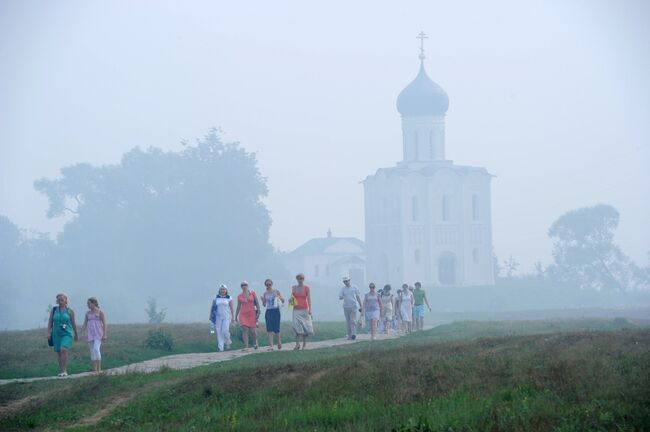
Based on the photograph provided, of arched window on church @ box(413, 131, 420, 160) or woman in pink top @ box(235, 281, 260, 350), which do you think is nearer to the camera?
woman in pink top @ box(235, 281, 260, 350)

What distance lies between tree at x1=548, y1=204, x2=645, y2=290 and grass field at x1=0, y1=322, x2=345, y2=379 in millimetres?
69763

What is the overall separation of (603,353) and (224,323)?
11.6 meters

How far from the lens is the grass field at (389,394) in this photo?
1248 cm

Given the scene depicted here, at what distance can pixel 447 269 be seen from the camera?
319ft

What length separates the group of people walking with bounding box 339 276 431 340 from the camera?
97.7 feet

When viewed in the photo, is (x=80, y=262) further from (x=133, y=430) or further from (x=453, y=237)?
(x=133, y=430)

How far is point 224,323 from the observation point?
26.4m

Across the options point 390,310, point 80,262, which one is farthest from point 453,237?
point 390,310

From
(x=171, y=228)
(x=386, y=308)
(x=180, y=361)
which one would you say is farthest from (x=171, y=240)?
(x=180, y=361)

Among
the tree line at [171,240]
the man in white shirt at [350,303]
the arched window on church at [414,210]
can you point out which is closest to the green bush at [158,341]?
the man in white shirt at [350,303]

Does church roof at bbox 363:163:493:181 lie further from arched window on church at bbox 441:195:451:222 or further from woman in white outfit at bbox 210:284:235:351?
woman in white outfit at bbox 210:284:235:351

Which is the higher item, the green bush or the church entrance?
the church entrance

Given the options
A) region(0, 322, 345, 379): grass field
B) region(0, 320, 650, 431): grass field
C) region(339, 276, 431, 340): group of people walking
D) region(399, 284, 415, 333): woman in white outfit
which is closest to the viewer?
region(0, 320, 650, 431): grass field

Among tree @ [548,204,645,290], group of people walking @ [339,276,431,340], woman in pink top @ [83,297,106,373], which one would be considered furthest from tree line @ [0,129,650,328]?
woman in pink top @ [83,297,106,373]
